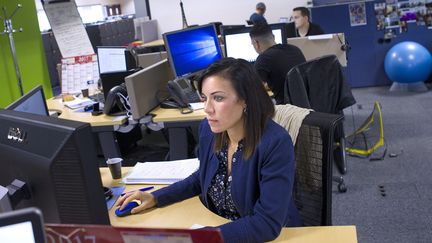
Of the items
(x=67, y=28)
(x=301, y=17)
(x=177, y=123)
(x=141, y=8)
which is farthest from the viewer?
(x=141, y=8)

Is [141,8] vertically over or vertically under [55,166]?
over

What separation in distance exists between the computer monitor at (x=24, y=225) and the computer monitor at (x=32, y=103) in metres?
1.07

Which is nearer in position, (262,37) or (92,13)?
(262,37)

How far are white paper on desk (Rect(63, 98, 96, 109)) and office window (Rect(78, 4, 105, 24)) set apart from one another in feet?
33.5

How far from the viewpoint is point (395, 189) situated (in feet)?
10.6

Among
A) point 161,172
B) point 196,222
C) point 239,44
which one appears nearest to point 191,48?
point 239,44

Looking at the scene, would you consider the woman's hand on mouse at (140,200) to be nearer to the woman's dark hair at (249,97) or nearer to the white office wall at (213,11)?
the woman's dark hair at (249,97)

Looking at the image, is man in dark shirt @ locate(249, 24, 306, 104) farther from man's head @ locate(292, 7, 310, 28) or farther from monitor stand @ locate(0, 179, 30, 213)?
monitor stand @ locate(0, 179, 30, 213)

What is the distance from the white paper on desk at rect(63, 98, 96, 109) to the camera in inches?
145

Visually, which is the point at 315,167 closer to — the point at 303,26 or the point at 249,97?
the point at 249,97

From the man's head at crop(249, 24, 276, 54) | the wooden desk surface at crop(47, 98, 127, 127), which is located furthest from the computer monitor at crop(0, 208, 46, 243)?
the man's head at crop(249, 24, 276, 54)

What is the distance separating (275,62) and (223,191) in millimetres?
1915

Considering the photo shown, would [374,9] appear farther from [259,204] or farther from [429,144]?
[259,204]

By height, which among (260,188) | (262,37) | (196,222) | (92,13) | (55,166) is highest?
(92,13)
